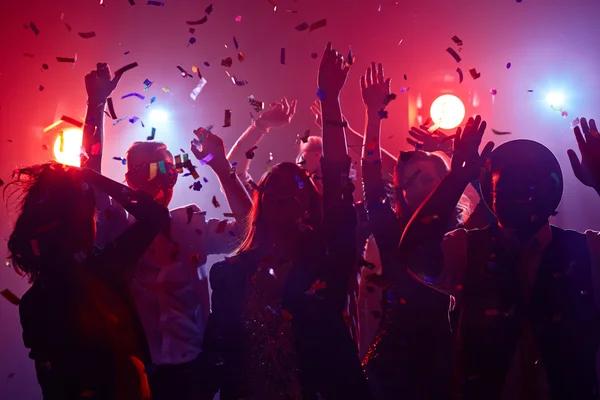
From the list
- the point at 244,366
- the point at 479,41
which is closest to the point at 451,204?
the point at 244,366

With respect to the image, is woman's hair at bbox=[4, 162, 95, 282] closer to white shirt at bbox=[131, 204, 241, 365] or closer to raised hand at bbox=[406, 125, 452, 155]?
white shirt at bbox=[131, 204, 241, 365]

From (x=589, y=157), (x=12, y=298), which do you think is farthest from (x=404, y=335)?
(x=12, y=298)

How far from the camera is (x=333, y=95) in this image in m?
2.14

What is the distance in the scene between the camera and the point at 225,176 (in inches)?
105

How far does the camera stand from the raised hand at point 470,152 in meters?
1.75

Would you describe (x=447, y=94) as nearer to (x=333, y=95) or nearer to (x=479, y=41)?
(x=479, y=41)

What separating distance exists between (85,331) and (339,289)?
0.97 m

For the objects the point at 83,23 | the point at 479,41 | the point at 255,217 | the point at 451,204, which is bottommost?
the point at 255,217

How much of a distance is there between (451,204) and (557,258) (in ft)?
1.46

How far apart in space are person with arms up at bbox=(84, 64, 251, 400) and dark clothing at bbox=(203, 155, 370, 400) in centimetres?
49

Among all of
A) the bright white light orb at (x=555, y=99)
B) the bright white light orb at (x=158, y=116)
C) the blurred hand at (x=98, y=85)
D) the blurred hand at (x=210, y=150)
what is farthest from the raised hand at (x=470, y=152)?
the bright white light orb at (x=555, y=99)

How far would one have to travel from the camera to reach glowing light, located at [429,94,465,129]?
6.25 meters

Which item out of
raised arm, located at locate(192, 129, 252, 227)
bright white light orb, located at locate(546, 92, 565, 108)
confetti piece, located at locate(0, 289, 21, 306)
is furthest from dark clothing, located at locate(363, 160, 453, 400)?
bright white light orb, located at locate(546, 92, 565, 108)

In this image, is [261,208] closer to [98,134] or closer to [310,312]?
[310,312]
